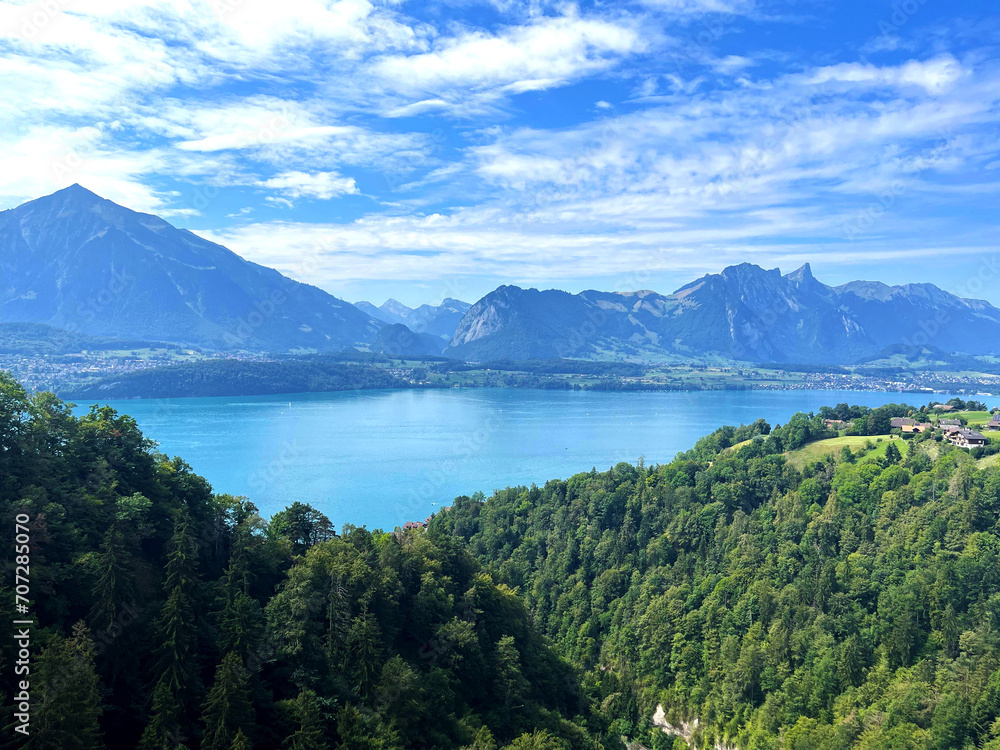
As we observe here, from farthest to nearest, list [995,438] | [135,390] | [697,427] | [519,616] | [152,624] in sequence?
1. [135,390]
2. [697,427]
3. [995,438]
4. [519,616]
5. [152,624]

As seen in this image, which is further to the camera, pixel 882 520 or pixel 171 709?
pixel 882 520

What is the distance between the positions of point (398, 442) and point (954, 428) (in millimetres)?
84998

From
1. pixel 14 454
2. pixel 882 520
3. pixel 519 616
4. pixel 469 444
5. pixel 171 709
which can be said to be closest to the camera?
pixel 171 709

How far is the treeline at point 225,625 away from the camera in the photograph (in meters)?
18.8

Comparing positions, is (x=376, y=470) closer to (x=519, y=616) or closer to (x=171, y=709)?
(x=519, y=616)

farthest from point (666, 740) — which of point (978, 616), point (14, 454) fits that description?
point (14, 454)

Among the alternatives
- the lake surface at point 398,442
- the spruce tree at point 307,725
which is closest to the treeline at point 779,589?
the spruce tree at point 307,725

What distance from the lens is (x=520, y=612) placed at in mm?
35125

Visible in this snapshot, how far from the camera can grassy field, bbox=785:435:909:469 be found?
58784 millimetres

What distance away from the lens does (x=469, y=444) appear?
397 feet

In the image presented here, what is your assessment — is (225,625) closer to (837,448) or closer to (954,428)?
(837,448)

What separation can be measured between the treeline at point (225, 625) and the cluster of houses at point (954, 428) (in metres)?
39.5

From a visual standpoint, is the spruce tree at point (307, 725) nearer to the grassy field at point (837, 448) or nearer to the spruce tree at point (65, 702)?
the spruce tree at point (65, 702)

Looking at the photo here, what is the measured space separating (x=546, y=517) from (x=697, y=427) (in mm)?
92478
